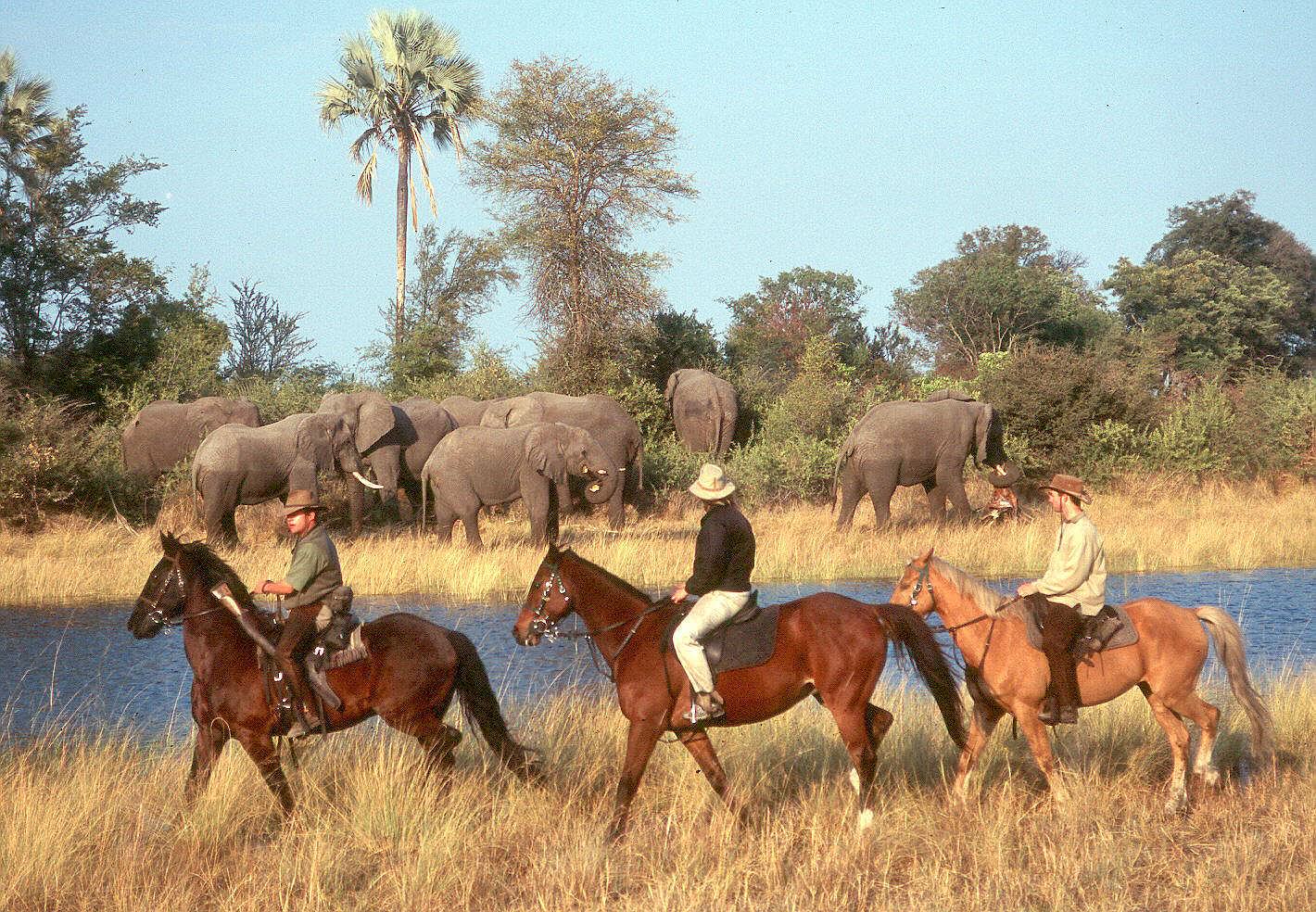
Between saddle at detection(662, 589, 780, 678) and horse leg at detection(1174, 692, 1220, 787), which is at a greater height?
Result: saddle at detection(662, 589, 780, 678)

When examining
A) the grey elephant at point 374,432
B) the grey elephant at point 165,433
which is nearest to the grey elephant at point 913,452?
the grey elephant at point 374,432

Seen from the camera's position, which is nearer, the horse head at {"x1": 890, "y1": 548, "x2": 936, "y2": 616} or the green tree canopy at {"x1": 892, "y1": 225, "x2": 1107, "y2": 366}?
the horse head at {"x1": 890, "y1": 548, "x2": 936, "y2": 616}

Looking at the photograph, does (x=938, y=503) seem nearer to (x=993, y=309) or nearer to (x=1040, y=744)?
(x=1040, y=744)

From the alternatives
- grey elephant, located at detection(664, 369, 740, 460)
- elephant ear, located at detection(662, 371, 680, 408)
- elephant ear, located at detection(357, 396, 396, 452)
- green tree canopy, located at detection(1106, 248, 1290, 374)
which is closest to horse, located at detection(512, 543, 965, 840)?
elephant ear, located at detection(357, 396, 396, 452)

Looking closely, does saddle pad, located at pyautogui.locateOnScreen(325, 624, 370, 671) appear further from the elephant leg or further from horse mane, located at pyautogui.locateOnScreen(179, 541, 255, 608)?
the elephant leg

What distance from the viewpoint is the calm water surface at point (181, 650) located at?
11.9m

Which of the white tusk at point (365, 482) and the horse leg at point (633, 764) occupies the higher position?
the horse leg at point (633, 764)

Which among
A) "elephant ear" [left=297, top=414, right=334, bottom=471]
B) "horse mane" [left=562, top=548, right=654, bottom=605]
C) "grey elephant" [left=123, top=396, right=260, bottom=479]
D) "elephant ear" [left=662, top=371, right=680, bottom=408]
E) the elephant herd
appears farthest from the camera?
"elephant ear" [left=662, top=371, right=680, bottom=408]

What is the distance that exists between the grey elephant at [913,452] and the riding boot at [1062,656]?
48.3ft

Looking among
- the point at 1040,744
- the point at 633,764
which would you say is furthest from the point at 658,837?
the point at 1040,744

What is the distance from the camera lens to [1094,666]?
8305 millimetres

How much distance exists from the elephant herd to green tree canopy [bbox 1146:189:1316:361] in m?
30.9

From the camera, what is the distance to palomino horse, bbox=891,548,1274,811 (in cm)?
829

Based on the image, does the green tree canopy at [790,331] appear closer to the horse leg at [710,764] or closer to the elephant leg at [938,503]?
the elephant leg at [938,503]
